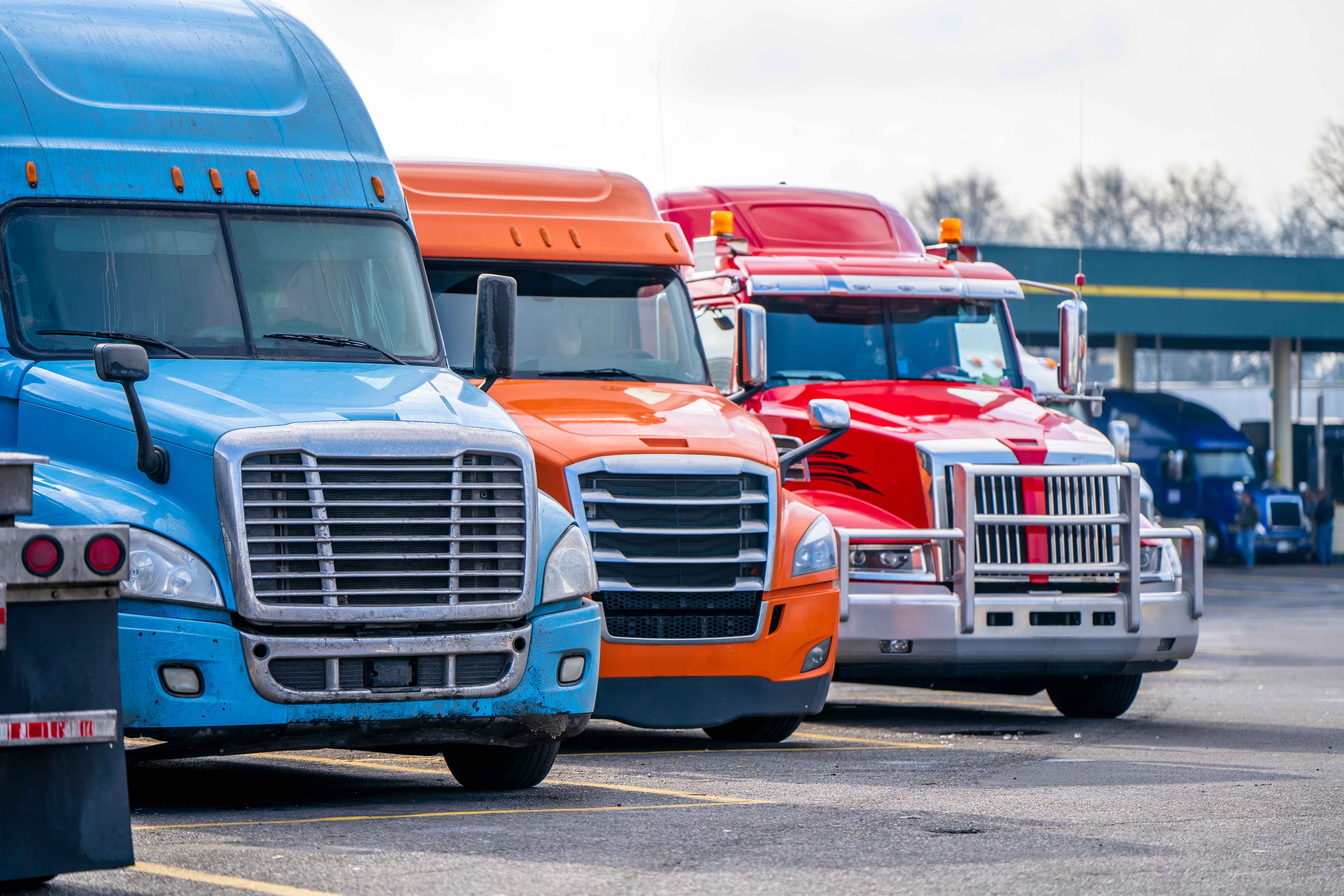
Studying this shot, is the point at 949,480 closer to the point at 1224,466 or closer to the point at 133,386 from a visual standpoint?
the point at 133,386

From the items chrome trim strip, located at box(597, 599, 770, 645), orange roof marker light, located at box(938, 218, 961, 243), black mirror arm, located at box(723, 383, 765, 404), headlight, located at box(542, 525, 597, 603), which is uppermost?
orange roof marker light, located at box(938, 218, 961, 243)

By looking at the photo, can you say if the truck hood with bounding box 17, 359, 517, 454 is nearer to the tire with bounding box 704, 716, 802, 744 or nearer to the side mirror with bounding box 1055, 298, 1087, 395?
the tire with bounding box 704, 716, 802, 744

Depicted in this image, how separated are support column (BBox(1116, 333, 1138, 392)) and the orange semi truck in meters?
37.7

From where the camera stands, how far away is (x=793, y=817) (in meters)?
8.37

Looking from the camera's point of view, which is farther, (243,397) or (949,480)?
(949,480)

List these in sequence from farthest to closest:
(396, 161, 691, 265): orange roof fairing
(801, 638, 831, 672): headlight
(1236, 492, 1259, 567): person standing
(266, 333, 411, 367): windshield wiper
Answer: (1236, 492, 1259, 567): person standing < (396, 161, 691, 265): orange roof fairing < (801, 638, 831, 672): headlight < (266, 333, 411, 367): windshield wiper

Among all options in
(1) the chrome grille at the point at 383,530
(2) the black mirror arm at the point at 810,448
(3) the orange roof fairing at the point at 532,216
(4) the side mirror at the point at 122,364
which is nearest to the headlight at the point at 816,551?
(2) the black mirror arm at the point at 810,448

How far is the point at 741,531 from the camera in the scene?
1117cm

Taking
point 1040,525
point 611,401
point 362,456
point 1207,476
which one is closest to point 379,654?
point 362,456

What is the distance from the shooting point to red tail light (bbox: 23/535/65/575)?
6293mm

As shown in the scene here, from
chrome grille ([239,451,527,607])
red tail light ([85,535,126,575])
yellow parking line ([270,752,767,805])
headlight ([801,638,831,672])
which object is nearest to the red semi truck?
headlight ([801,638,831,672])

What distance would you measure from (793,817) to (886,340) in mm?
6940

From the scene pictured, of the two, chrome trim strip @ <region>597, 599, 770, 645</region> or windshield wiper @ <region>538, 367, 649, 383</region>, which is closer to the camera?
Answer: chrome trim strip @ <region>597, 599, 770, 645</region>

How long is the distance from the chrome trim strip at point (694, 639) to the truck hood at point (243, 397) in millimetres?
2202
